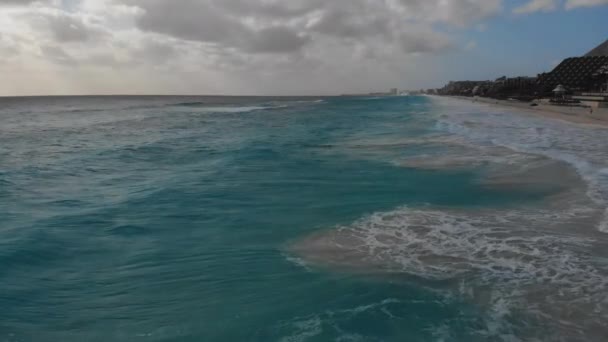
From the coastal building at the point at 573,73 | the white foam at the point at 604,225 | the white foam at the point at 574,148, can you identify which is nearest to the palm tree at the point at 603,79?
the coastal building at the point at 573,73

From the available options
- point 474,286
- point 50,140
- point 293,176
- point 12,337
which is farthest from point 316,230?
point 50,140

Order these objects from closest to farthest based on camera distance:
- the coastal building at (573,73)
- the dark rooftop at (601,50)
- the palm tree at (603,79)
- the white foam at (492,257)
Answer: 1. the white foam at (492,257)
2. the palm tree at (603,79)
3. the coastal building at (573,73)
4. the dark rooftop at (601,50)

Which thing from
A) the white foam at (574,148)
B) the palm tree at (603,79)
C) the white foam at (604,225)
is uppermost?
the palm tree at (603,79)

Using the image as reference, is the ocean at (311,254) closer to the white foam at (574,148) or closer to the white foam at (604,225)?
the white foam at (604,225)

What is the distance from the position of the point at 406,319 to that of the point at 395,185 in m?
7.90

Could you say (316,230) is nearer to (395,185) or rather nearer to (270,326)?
(270,326)

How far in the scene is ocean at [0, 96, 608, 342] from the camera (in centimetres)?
529

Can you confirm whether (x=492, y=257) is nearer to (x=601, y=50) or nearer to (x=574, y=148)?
(x=574, y=148)

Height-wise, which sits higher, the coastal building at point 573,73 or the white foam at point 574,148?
the coastal building at point 573,73

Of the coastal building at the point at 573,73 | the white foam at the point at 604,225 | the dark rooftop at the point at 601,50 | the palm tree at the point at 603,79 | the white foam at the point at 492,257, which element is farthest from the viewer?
the dark rooftop at the point at 601,50

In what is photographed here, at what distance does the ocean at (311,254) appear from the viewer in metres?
5.29

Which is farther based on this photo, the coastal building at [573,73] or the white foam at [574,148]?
the coastal building at [573,73]

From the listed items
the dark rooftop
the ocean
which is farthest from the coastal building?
the ocean

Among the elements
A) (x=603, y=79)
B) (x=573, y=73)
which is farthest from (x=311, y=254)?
(x=573, y=73)
